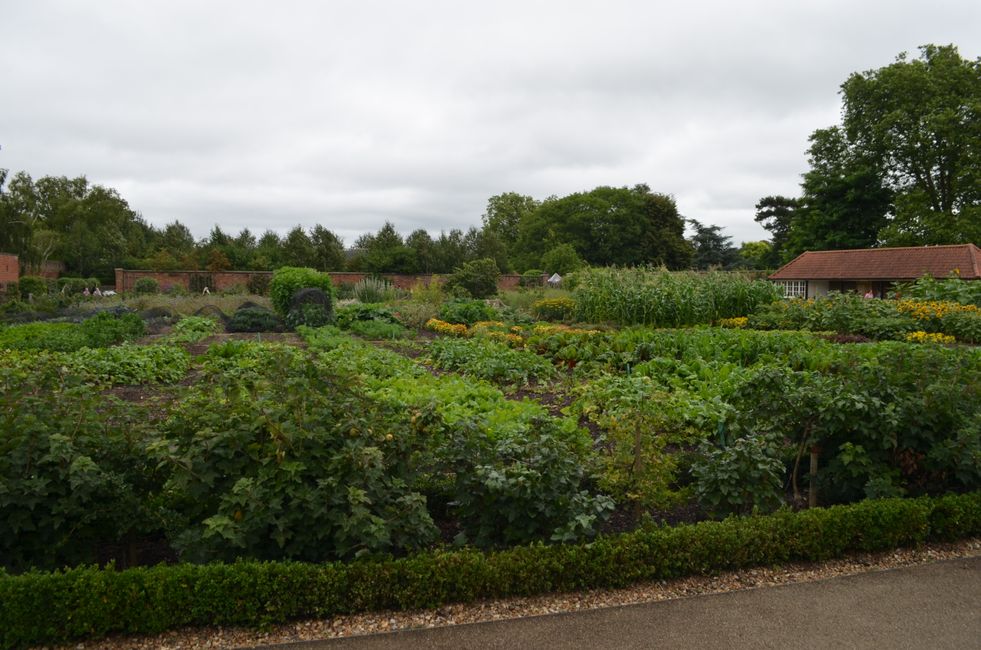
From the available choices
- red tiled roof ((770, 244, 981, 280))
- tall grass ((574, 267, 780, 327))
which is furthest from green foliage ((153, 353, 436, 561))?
red tiled roof ((770, 244, 981, 280))

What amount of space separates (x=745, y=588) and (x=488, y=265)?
2187cm

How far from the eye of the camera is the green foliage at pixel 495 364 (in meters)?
8.02

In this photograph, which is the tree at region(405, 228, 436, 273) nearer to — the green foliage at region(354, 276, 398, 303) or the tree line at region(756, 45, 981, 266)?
the green foliage at region(354, 276, 398, 303)

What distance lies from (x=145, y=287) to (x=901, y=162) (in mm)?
37605

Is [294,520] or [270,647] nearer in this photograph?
[270,647]

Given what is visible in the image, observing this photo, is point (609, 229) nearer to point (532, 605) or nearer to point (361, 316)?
point (361, 316)

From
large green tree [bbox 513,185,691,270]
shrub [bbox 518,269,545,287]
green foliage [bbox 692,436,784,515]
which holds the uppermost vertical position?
large green tree [bbox 513,185,691,270]

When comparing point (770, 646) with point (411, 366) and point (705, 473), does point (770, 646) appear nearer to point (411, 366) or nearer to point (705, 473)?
point (705, 473)

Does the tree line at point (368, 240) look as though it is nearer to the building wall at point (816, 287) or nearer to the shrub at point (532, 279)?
the shrub at point (532, 279)

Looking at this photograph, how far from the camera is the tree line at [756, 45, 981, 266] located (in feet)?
97.5

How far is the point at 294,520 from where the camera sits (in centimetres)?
308

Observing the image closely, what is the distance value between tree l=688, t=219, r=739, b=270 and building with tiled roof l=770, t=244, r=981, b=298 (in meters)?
20.9

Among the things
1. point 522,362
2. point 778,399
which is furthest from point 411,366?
point 778,399

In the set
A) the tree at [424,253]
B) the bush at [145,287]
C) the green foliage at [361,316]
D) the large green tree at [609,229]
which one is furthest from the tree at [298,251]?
the large green tree at [609,229]
